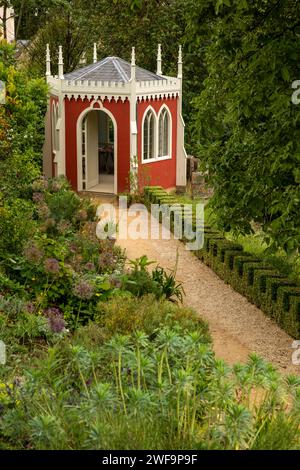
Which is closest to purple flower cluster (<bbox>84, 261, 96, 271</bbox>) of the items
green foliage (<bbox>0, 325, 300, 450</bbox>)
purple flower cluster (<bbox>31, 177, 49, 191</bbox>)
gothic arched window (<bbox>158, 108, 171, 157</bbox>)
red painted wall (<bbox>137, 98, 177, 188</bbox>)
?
green foliage (<bbox>0, 325, 300, 450</bbox>)

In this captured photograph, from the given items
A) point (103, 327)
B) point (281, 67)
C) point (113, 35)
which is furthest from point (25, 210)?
point (113, 35)

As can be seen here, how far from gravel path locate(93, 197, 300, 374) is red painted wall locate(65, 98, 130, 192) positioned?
5.15m

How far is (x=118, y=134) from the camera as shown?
2155cm

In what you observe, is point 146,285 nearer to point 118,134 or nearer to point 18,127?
point 18,127

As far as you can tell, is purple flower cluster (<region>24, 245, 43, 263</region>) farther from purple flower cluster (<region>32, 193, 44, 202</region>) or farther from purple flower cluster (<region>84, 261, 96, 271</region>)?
purple flower cluster (<region>32, 193, 44, 202</region>)

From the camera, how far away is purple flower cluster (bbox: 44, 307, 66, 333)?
9.07 meters

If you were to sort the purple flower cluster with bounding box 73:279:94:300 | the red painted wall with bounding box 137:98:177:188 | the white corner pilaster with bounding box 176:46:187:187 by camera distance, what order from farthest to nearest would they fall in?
the white corner pilaster with bounding box 176:46:187:187, the red painted wall with bounding box 137:98:177:188, the purple flower cluster with bounding box 73:279:94:300

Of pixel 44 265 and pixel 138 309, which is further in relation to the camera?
pixel 44 265

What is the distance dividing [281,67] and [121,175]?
488 inches

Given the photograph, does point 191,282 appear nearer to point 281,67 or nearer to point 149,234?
point 149,234

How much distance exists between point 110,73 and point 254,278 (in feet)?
34.6

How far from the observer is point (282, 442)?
5.75 meters

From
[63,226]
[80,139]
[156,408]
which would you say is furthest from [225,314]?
[80,139]

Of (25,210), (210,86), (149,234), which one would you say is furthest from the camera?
(149,234)
